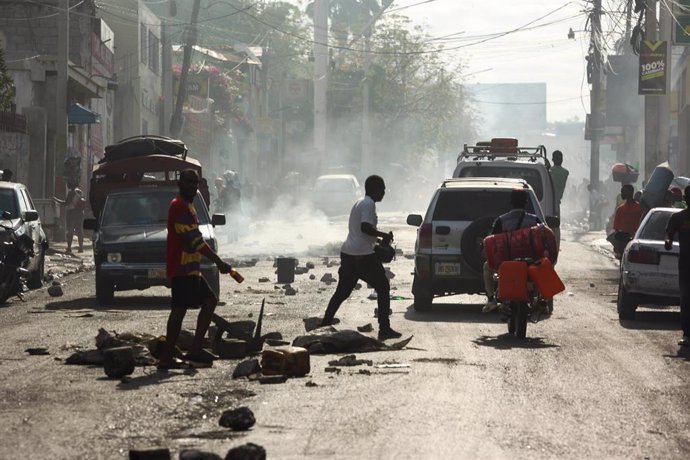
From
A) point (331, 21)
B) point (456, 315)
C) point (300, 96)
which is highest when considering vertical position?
point (331, 21)

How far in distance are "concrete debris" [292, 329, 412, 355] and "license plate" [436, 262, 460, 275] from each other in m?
4.47

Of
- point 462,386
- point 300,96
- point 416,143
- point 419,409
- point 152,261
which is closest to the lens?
point 419,409

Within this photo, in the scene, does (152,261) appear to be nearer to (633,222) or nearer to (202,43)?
(633,222)

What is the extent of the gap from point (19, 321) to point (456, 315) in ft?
18.0

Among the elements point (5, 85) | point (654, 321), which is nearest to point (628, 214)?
point (654, 321)

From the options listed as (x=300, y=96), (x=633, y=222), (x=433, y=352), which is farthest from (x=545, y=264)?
(x=300, y=96)

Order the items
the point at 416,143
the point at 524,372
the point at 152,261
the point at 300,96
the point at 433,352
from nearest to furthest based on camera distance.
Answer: the point at 524,372 < the point at 433,352 < the point at 152,261 < the point at 300,96 < the point at 416,143

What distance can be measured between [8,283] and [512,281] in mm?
8239

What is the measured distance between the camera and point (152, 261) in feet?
65.3

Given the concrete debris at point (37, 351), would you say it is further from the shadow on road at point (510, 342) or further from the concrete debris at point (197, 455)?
the concrete debris at point (197, 455)

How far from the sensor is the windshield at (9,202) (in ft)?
71.6

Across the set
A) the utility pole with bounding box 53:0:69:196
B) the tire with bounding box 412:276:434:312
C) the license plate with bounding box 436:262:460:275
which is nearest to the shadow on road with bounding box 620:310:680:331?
the license plate with bounding box 436:262:460:275

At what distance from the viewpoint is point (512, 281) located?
15344 millimetres

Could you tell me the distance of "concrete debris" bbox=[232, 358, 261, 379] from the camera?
39.2 ft
